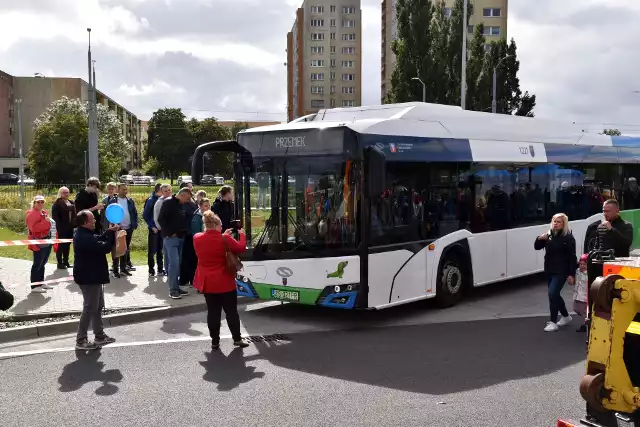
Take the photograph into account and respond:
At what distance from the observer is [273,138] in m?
9.91

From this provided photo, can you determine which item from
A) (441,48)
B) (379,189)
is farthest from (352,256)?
(441,48)

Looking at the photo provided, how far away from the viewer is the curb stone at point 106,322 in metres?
9.02

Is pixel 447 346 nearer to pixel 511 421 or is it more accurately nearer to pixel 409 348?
pixel 409 348

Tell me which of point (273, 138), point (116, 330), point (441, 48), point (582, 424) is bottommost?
point (116, 330)

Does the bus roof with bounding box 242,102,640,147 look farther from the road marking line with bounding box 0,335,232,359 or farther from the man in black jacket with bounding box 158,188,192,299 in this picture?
the road marking line with bounding box 0,335,232,359

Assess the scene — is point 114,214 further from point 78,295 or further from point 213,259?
point 78,295

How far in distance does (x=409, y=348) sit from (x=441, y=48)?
3465 centimetres

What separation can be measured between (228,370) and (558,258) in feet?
15.8

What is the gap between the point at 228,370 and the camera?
7457 mm

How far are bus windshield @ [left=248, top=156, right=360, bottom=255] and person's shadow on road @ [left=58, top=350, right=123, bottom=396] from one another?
2961 millimetres

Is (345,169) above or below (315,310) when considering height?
above

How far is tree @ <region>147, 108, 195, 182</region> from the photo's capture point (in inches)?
3861

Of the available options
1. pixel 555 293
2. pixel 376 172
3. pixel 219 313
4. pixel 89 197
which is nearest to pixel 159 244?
pixel 89 197

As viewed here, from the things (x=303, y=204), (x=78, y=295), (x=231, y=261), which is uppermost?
(x=303, y=204)
